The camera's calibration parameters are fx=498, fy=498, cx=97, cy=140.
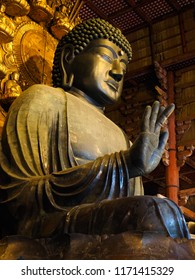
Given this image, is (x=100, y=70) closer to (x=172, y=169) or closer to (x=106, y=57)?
(x=106, y=57)

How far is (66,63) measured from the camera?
3215 mm

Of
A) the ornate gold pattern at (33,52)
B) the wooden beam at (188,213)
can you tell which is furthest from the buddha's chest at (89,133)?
the wooden beam at (188,213)

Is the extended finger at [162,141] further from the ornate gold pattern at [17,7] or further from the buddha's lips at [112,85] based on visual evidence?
the ornate gold pattern at [17,7]

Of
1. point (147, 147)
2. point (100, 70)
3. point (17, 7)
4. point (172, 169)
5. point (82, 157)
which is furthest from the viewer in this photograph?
point (172, 169)

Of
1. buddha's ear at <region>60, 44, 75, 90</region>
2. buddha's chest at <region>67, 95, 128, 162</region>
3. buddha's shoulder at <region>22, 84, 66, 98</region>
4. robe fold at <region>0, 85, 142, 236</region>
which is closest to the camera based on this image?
robe fold at <region>0, 85, 142, 236</region>

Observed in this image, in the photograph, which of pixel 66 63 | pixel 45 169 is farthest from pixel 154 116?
pixel 66 63

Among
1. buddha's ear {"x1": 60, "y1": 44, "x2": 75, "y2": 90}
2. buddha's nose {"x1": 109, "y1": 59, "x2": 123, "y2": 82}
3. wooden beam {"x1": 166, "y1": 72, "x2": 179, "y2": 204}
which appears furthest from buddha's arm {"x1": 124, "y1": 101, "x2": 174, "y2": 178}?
wooden beam {"x1": 166, "y1": 72, "x2": 179, "y2": 204}

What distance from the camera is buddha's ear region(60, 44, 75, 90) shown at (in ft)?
10.3

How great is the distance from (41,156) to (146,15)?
18.8ft

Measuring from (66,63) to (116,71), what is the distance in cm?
36

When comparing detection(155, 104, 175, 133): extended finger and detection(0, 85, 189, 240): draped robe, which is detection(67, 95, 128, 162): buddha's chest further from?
detection(155, 104, 175, 133): extended finger

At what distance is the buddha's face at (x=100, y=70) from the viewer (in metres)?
3.04

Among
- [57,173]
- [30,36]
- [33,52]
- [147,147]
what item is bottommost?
[57,173]

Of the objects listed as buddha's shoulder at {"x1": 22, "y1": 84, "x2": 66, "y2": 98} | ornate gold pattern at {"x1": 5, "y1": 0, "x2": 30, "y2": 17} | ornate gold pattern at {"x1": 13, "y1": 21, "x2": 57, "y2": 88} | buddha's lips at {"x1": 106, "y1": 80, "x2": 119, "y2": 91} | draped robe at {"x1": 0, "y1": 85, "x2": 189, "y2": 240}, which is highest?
ornate gold pattern at {"x1": 5, "y1": 0, "x2": 30, "y2": 17}
